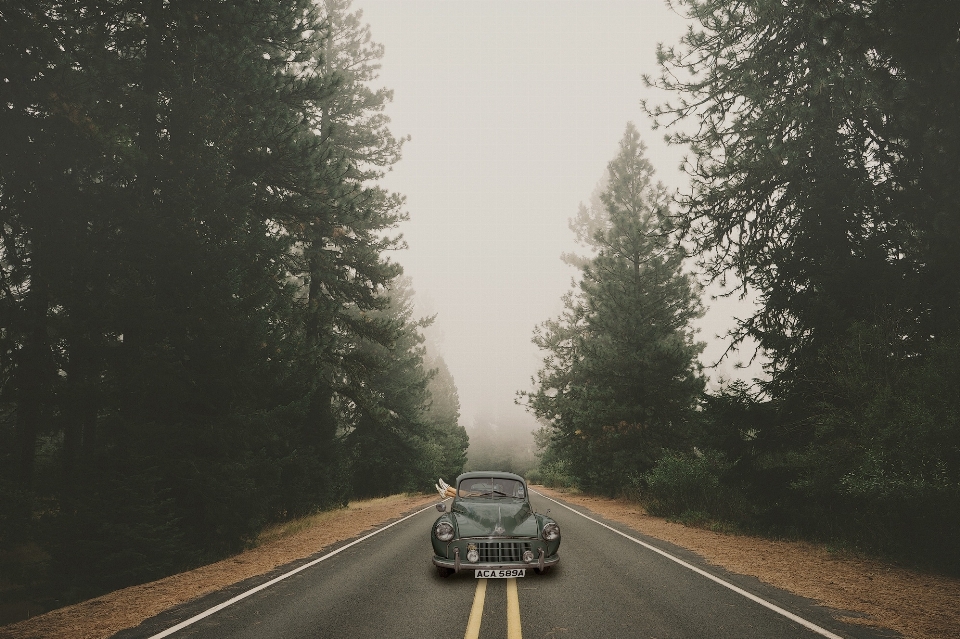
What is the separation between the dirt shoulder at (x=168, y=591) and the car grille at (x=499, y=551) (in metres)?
3.99

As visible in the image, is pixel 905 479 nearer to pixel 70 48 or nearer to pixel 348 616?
pixel 348 616

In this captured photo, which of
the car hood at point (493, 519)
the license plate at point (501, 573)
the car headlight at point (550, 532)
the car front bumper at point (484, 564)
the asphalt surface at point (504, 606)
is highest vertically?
the car hood at point (493, 519)

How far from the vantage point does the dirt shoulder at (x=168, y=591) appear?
582cm

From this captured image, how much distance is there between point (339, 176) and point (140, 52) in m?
5.64

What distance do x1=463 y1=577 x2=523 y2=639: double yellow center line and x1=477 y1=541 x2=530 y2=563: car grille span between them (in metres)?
0.36

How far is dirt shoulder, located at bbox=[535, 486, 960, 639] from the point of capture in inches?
228

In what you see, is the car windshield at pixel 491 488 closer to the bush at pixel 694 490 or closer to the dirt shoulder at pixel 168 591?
the dirt shoulder at pixel 168 591

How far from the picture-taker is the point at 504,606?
6.20 meters

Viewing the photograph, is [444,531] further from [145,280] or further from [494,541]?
[145,280]

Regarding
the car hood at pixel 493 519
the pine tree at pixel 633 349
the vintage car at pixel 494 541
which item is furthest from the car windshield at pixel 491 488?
the pine tree at pixel 633 349

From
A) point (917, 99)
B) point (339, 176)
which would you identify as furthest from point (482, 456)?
point (917, 99)

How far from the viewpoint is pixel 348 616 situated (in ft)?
19.2

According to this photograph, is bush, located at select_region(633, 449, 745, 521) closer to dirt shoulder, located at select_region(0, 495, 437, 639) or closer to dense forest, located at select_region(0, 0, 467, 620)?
dirt shoulder, located at select_region(0, 495, 437, 639)

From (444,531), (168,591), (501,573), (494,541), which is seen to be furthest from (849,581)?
(168,591)
